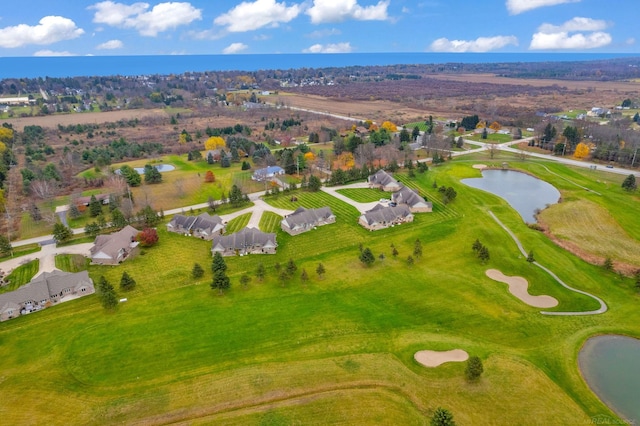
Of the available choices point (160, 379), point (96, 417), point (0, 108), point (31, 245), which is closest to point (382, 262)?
point (160, 379)

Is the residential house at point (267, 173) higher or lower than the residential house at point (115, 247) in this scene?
higher

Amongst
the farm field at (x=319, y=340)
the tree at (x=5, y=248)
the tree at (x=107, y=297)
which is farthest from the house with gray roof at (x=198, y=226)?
the tree at (x=5, y=248)

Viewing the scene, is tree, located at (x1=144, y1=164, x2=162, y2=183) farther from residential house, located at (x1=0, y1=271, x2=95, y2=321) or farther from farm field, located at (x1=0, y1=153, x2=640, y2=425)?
residential house, located at (x1=0, y1=271, x2=95, y2=321)

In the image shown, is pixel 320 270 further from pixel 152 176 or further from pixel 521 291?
pixel 152 176

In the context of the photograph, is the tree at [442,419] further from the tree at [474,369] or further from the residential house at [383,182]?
the residential house at [383,182]

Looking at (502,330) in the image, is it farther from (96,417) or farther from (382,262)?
(96,417)
